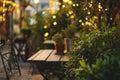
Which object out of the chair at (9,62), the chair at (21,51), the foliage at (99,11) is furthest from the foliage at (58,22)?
the chair at (9,62)

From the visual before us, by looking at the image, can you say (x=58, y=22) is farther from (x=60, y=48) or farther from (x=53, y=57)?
(x=53, y=57)

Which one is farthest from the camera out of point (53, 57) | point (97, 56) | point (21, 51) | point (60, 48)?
point (21, 51)

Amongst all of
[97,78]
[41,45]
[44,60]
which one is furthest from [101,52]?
[41,45]

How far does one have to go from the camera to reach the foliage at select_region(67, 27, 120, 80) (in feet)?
15.9

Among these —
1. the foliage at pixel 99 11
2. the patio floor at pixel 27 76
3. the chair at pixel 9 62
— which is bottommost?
the patio floor at pixel 27 76

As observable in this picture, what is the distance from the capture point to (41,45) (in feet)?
40.9

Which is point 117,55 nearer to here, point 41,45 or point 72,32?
point 72,32

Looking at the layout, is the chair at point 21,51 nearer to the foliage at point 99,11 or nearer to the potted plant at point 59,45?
the potted plant at point 59,45

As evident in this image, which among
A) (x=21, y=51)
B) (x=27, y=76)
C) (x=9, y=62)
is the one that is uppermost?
(x=9, y=62)

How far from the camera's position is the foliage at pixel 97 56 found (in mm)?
4852

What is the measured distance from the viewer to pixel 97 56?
228 inches

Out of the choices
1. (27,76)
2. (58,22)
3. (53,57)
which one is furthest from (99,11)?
(58,22)

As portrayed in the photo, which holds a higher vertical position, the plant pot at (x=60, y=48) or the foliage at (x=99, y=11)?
the foliage at (x=99, y=11)

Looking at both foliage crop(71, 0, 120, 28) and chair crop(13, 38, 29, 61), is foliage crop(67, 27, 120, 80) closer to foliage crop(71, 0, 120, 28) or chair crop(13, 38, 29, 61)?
foliage crop(71, 0, 120, 28)
